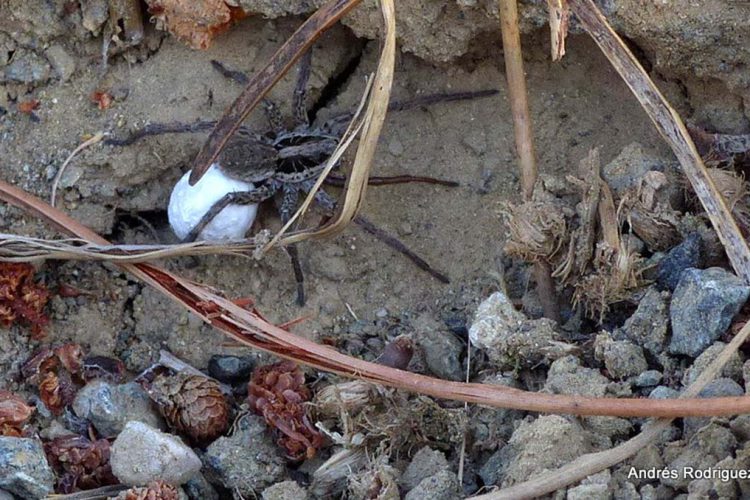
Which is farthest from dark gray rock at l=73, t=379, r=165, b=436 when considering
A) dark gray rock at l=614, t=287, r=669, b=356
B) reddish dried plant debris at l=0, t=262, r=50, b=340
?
dark gray rock at l=614, t=287, r=669, b=356

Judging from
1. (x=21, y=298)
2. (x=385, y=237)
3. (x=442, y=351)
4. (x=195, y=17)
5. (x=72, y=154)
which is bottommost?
(x=442, y=351)

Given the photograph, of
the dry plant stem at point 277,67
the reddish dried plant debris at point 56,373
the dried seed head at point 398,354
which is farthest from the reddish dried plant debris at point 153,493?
the dry plant stem at point 277,67

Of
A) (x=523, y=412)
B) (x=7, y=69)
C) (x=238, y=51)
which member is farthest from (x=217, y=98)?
(x=523, y=412)

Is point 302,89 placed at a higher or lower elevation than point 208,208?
higher

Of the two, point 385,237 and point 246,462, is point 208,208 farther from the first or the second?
point 246,462

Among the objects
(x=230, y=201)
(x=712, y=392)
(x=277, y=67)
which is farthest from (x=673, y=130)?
(x=230, y=201)

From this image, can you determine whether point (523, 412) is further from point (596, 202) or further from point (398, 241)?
point (398, 241)
